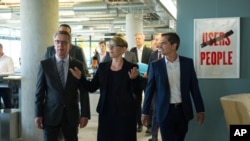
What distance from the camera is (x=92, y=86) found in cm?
344

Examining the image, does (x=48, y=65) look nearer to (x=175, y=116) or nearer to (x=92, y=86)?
(x=92, y=86)

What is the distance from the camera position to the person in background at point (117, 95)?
3.28 meters

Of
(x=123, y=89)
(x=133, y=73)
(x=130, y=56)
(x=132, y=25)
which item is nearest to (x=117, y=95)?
(x=123, y=89)

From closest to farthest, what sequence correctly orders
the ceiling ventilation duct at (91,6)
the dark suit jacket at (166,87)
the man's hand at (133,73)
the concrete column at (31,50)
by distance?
the man's hand at (133,73) → the dark suit jacket at (166,87) → the concrete column at (31,50) → the ceiling ventilation duct at (91,6)

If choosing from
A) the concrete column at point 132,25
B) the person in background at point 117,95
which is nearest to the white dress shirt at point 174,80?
the person in background at point 117,95

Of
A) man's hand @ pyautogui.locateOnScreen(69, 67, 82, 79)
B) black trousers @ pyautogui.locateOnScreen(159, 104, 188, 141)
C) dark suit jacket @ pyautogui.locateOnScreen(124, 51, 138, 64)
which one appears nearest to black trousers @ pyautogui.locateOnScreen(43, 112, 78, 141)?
man's hand @ pyautogui.locateOnScreen(69, 67, 82, 79)

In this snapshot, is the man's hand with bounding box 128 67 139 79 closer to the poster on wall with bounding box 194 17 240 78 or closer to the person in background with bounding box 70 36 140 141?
the person in background with bounding box 70 36 140 141

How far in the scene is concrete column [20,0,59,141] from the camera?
221 inches

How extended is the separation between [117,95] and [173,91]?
1.92 ft

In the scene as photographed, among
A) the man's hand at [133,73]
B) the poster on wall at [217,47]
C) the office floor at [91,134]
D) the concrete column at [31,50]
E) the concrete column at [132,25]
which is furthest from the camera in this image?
the concrete column at [132,25]

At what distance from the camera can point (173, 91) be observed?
354 cm

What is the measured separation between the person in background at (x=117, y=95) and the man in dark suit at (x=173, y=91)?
0.33 meters

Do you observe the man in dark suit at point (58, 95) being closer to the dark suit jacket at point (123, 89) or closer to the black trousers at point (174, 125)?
the dark suit jacket at point (123, 89)

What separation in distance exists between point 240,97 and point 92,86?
146 centimetres
